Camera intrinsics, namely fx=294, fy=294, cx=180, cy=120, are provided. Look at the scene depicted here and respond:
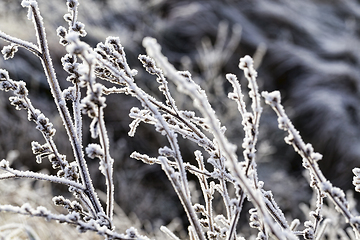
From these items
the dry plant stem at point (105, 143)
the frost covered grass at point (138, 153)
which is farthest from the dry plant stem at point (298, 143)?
the dry plant stem at point (105, 143)

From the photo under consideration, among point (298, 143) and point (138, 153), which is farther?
point (138, 153)

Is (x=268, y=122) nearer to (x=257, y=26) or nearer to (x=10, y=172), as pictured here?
(x=257, y=26)

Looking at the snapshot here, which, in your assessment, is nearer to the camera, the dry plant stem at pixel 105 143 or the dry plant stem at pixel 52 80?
the dry plant stem at pixel 105 143

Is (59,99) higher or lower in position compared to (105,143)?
higher

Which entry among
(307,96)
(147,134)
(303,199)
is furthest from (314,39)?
(147,134)

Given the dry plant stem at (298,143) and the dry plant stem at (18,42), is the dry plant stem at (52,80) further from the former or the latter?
the dry plant stem at (298,143)

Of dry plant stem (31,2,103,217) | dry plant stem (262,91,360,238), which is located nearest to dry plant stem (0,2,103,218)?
dry plant stem (31,2,103,217)

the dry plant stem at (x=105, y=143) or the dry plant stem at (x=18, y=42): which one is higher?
the dry plant stem at (x=18, y=42)

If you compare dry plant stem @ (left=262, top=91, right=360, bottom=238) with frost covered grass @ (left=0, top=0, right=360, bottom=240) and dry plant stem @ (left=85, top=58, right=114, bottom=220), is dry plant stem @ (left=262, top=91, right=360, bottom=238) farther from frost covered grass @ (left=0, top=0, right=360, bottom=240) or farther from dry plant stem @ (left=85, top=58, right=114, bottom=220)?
dry plant stem @ (left=85, top=58, right=114, bottom=220)

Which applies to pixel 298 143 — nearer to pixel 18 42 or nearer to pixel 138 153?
pixel 138 153

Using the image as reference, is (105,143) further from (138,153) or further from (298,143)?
(298,143)

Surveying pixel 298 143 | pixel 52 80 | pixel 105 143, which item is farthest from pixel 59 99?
pixel 298 143
